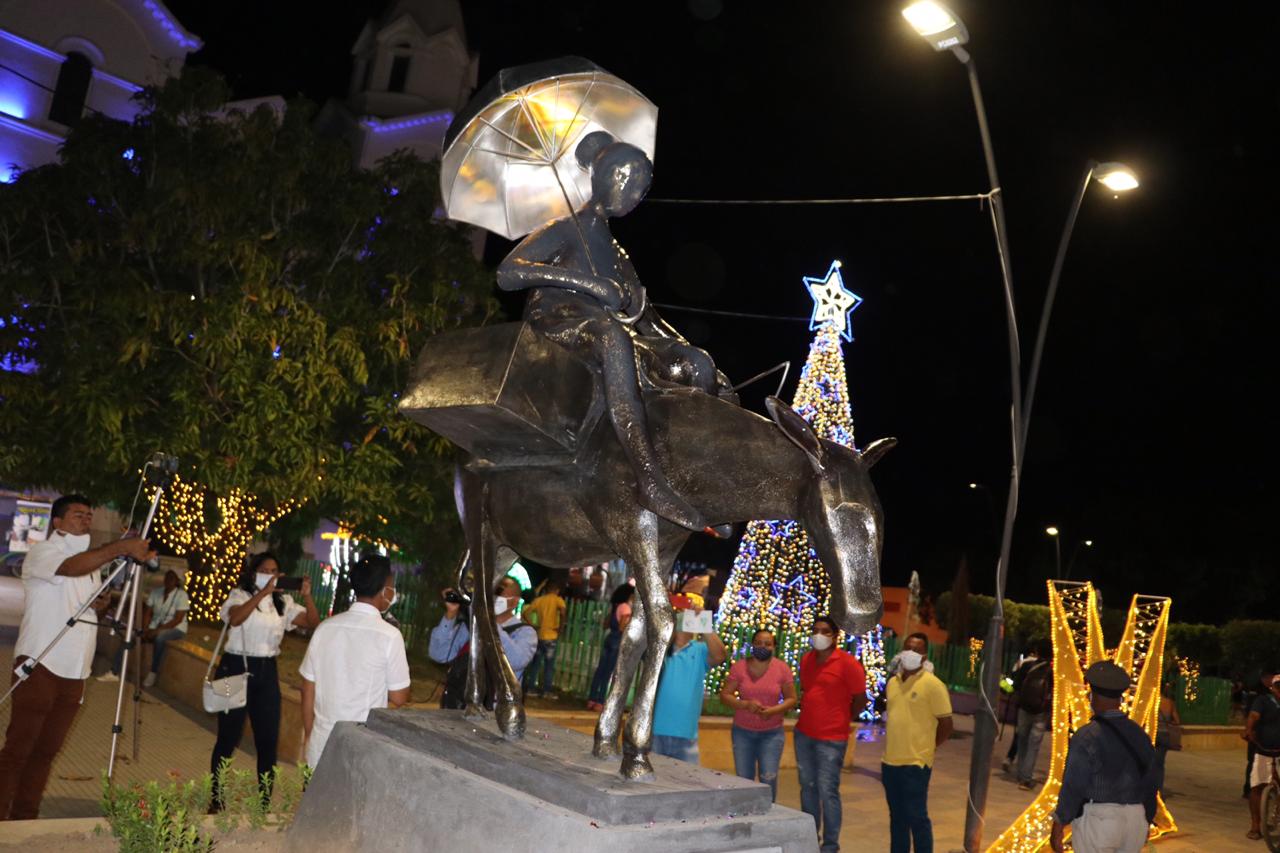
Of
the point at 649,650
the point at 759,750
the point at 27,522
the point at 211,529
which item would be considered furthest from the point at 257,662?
the point at 27,522

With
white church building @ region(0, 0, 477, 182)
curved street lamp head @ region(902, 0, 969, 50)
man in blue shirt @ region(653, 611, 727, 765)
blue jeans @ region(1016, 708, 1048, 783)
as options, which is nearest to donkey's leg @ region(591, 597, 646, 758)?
man in blue shirt @ region(653, 611, 727, 765)

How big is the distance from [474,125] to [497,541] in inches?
70.5

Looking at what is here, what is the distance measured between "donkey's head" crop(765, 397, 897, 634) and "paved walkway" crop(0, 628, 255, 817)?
6.33 m

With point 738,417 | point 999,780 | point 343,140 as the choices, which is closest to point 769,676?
point 738,417

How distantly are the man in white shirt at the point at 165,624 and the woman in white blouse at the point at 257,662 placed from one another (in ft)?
20.5

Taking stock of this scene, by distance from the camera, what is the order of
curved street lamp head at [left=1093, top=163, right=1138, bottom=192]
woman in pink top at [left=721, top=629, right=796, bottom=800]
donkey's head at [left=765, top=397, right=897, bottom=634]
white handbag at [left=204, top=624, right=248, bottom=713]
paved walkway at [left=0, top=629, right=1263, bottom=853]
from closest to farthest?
1. donkey's head at [left=765, top=397, right=897, bottom=634]
2. white handbag at [left=204, top=624, right=248, bottom=713]
3. woman in pink top at [left=721, top=629, right=796, bottom=800]
4. paved walkway at [left=0, top=629, right=1263, bottom=853]
5. curved street lamp head at [left=1093, top=163, right=1138, bottom=192]

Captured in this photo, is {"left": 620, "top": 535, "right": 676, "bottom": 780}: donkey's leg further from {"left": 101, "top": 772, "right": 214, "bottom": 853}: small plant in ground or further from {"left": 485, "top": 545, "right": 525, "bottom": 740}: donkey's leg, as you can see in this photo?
→ {"left": 101, "top": 772, "right": 214, "bottom": 853}: small plant in ground

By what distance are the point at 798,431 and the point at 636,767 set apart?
Answer: 51.6 inches

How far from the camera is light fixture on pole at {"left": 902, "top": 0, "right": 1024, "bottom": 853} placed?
854cm

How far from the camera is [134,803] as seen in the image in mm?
5109

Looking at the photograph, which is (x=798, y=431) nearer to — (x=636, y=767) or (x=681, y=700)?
(x=636, y=767)

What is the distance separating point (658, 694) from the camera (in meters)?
7.18

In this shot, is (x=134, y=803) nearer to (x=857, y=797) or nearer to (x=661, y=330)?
(x=661, y=330)

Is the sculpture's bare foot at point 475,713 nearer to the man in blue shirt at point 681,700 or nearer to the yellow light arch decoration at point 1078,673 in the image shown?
the man in blue shirt at point 681,700
